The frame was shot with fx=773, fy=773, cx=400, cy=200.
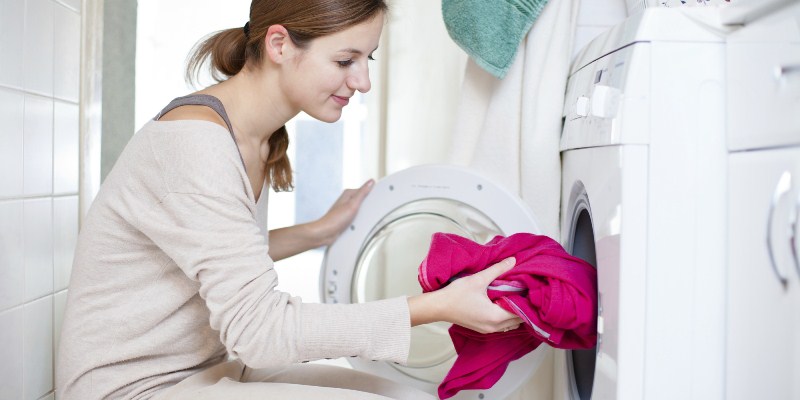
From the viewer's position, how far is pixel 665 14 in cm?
102

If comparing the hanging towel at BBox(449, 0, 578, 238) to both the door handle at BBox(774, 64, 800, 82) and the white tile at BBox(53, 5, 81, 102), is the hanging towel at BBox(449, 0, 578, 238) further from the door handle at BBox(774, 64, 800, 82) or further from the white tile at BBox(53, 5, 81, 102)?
the white tile at BBox(53, 5, 81, 102)

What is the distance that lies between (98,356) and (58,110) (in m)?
0.66

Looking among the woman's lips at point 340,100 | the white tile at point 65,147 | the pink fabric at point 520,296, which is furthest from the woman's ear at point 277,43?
the white tile at point 65,147

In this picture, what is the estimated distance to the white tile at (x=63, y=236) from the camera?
1.56m

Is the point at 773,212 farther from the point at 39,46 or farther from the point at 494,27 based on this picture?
the point at 39,46

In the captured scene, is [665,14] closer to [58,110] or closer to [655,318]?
[655,318]

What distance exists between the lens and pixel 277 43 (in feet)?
3.99

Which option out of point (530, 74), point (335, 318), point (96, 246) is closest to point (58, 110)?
point (96, 246)

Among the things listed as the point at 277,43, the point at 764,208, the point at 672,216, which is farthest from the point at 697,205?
the point at 277,43

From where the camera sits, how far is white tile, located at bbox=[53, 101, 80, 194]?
1557mm

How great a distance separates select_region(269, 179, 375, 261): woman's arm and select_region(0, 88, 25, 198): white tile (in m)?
0.48

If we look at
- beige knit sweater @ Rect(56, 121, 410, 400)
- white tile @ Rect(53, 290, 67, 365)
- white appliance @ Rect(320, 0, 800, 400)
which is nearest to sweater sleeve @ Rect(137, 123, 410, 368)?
beige knit sweater @ Rect(56, 121, 410, 400)

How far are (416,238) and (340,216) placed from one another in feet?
0.59

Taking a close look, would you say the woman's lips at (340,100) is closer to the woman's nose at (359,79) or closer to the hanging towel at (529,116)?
the woman's nose at (359,79)
